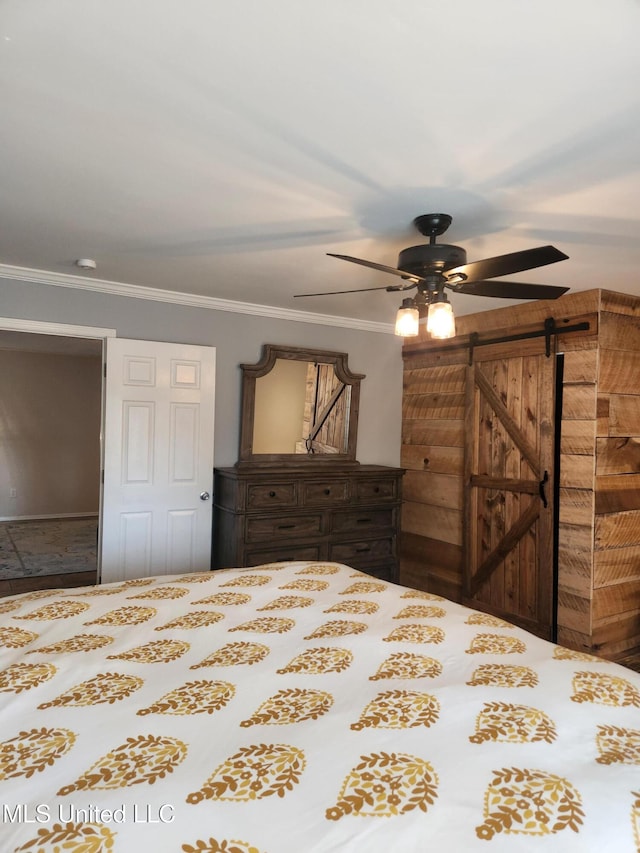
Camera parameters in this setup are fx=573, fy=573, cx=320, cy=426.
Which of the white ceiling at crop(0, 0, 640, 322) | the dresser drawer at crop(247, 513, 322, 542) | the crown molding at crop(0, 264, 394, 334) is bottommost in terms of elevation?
the dresser drawer at crop(247, 513, 322, 542)

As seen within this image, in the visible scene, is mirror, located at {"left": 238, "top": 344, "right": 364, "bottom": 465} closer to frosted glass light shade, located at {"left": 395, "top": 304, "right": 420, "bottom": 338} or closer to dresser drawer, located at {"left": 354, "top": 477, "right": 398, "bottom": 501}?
dresser drawer, located at {"left": 354, "top": 477, "right": 398, "bottom": 501}

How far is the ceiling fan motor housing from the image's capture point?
2334mm

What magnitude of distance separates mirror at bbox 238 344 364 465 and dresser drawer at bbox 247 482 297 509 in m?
0.39

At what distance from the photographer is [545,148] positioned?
1824 millimetres

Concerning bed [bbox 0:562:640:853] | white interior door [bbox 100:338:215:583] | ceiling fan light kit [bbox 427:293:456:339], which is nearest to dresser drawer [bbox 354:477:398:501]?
white interior door [bbox 100:338:215:583]

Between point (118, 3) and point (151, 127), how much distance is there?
1.71 ft

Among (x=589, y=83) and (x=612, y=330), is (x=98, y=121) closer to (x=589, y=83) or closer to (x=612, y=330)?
(x=589, y=83)

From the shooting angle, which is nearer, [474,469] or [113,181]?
[113,181]

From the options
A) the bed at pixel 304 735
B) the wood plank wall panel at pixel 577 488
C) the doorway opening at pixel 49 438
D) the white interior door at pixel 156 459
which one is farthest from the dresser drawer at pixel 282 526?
the doorway opening at pixel 49 438

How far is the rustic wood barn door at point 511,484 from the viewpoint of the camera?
380 cm

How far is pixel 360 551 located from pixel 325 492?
0.54m

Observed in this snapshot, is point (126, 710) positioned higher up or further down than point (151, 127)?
further down

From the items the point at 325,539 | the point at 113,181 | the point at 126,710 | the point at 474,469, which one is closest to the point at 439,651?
the point at 126,710

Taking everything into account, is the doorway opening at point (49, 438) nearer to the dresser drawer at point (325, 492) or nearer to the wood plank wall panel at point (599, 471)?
the dresser drawer at point (325, 492)
